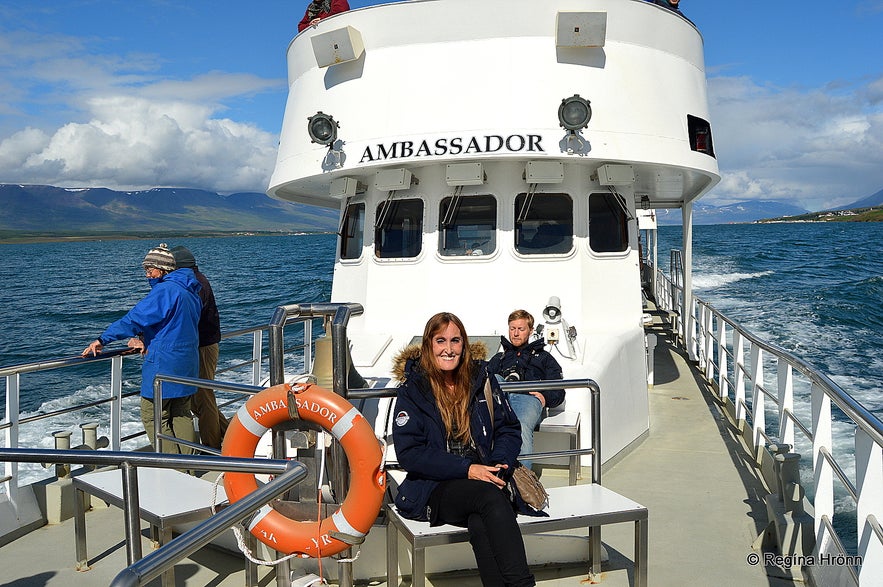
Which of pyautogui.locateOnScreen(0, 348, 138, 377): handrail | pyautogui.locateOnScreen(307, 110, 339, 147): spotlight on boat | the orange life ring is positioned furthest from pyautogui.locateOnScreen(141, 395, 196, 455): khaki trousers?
pyautogui.locateOnScreen(307, 110, 339, 147): spotlight on boat

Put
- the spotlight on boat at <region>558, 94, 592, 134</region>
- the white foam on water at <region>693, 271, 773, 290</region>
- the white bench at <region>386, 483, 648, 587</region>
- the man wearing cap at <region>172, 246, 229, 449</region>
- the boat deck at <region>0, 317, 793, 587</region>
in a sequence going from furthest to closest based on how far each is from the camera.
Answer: the white foam on water at <region>693, 271, 773, 290</region>
the spotlight on boat at <region>558, 94, 592, 134</region>
the man wearing cap at <region>172, 246, 229, 449</region>
the boat deck at <region>0, 317, 793, 587</region>
the white bench at <region>386, 483, 648, 587</region>

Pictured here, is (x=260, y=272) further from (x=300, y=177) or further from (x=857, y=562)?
(x=857, y=562)

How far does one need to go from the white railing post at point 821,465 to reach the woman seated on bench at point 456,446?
5.44ft

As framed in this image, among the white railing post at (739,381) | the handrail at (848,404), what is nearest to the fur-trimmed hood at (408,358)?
the handrail at (848,404)

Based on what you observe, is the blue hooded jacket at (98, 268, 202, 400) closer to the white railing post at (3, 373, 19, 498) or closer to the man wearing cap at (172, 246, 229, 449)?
the man wearing cap at (172, 246, 229, 449)

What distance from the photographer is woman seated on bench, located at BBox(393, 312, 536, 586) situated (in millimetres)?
3512

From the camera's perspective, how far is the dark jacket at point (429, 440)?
366cm

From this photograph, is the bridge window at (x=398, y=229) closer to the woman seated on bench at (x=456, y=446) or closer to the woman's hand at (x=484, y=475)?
the woman seated on bench at (x=456, y=446)

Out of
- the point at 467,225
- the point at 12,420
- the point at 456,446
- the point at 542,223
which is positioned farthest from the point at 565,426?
the point at 12,420

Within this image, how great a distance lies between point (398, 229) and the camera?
322 inches

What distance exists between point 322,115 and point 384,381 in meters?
2.77

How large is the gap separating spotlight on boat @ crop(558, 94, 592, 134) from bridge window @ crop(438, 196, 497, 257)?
1.35 m

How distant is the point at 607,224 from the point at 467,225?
57.9 inches

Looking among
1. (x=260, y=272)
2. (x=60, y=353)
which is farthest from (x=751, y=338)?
(x=260, y=272)
